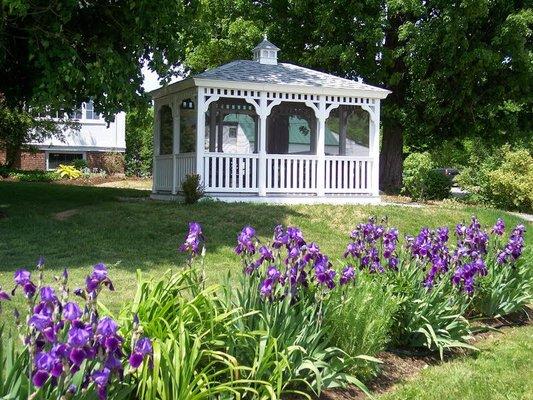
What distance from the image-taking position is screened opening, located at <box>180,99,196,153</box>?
18203 millimetres

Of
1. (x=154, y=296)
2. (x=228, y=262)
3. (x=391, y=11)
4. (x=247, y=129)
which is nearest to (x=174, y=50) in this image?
(x=247, y=129)

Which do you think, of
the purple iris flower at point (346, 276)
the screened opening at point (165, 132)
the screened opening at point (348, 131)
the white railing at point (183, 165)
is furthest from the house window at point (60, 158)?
the purple iris flower at point (346, 276)

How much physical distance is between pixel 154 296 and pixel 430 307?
2.63 m

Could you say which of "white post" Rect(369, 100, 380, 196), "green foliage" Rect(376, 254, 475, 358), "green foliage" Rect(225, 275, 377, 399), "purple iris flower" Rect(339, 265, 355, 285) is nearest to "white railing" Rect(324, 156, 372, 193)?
"white post" Rect(369, 100, 380, 196)

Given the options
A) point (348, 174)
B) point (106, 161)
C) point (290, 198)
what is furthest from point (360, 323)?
point (106, 161)

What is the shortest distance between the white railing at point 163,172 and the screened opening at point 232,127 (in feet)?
3.80

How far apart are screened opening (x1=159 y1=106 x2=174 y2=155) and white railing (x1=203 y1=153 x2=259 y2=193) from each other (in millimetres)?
3702

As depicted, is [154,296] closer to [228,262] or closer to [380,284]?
[380,284]

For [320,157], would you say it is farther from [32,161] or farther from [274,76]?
[32,161]

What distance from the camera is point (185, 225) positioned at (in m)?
12.0

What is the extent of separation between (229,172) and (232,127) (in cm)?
244

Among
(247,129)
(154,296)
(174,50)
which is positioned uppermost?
(174,50)

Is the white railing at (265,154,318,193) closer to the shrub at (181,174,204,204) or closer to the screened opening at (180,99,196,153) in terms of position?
the shrub at (181,174,204,204)

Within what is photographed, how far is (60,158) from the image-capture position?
36.3 meters
